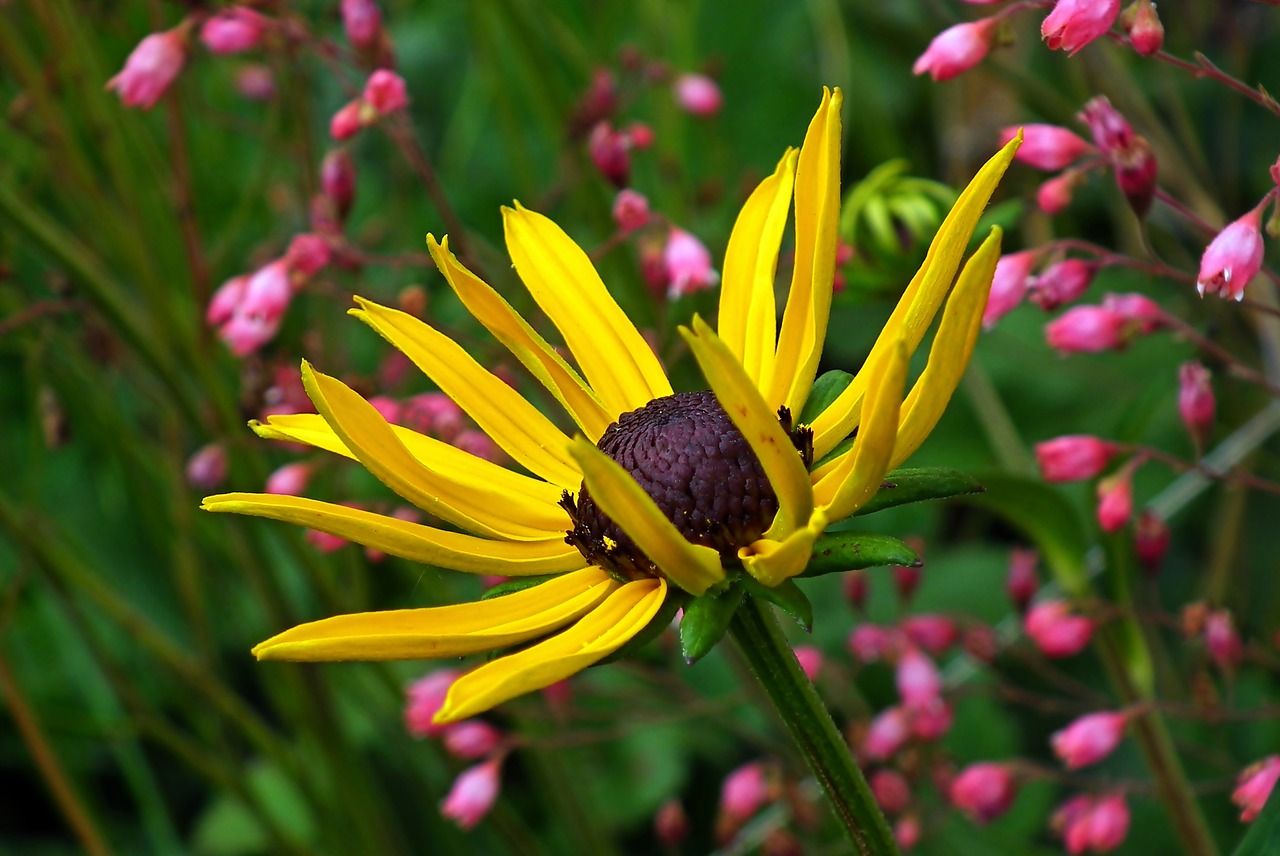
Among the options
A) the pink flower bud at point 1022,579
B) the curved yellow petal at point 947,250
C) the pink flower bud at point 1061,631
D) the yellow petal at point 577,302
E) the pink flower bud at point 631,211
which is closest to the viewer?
the curved yellow petal at point 947,250

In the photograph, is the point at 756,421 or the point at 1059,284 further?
the point at 1059,284

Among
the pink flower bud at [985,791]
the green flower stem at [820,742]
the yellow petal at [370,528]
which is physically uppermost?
the yellow petal at [370,528]

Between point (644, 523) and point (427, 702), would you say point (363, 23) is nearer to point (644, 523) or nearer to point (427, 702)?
point (427, 702)

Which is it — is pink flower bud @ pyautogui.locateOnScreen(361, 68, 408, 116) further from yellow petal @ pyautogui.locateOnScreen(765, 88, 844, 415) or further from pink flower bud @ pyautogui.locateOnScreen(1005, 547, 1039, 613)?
pink flower bud @ pyautogui.locateOnScreen(1005, 547, 1039, 613)

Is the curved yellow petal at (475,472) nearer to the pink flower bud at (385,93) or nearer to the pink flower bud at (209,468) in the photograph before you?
the pink flower bud at (385,93)

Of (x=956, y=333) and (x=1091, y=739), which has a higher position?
(x=956, y=333)

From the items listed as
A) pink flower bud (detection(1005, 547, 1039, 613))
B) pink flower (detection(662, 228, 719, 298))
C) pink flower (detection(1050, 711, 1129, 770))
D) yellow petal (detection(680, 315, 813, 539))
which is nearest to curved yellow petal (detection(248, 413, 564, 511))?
yellow petal (detection(680, 315, 813, 539))

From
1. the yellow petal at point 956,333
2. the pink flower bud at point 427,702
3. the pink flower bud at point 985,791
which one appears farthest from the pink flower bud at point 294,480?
the yellow petal at point 956,333

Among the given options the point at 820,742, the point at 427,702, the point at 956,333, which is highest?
the point at 956,333

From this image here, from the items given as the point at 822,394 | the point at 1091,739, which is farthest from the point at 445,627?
the point at 1091,739
